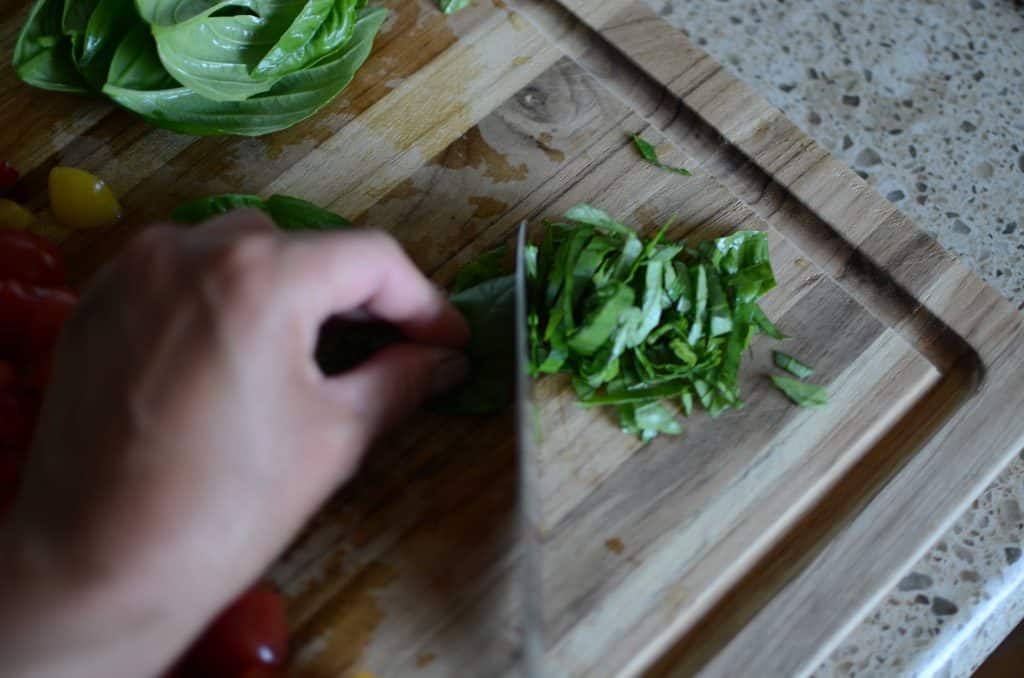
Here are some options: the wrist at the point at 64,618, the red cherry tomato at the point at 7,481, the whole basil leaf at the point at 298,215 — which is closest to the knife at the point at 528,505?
the whole basil leaf at the point at 298,215

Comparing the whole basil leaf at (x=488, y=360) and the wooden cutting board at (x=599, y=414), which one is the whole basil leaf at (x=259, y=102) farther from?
the whole basil leaf at (x=488, y=360)

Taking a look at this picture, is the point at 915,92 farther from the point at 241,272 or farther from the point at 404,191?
the point at 241,272

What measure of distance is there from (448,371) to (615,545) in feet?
1.10

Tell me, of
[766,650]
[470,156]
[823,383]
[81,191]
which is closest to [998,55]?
[823,383]

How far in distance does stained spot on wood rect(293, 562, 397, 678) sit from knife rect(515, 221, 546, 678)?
0.20m

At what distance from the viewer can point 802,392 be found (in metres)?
1.51

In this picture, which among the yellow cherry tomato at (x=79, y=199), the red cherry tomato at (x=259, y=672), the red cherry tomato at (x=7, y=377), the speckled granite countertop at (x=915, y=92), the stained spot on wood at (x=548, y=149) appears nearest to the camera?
the red cherry tomato at (x=259, y=672)

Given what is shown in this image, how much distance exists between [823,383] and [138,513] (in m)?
0.98

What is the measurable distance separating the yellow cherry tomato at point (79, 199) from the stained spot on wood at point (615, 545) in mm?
918

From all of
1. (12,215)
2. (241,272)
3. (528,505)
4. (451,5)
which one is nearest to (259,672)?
(528,505)

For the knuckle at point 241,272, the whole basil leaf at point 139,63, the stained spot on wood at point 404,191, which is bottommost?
the stained spot on wood at point 404,191

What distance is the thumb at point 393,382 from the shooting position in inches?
52.2

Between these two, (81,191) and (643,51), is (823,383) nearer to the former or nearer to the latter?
(643,51)

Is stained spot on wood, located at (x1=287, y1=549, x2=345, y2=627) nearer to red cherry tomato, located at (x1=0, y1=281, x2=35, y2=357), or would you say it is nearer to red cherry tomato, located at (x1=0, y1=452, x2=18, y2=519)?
red cherry tomato, located at (x1=0, y1=452, x2=18, y2=519)
